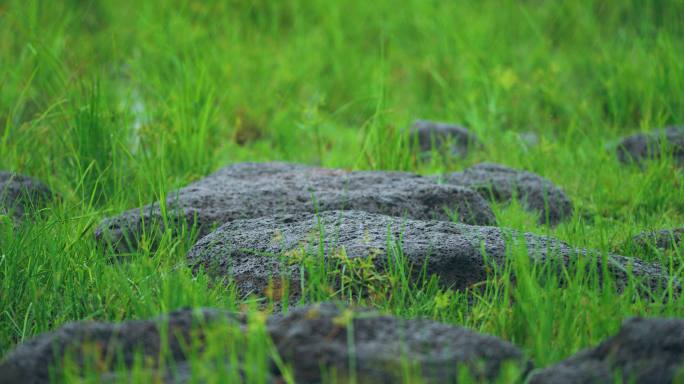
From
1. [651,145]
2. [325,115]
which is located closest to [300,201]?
[651,145]

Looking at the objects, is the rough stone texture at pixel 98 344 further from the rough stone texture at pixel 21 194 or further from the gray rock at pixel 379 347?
the rough stone texture at pixel 21 194

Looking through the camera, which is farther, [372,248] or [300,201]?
[300,201]

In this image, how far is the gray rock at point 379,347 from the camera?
5.55 feet

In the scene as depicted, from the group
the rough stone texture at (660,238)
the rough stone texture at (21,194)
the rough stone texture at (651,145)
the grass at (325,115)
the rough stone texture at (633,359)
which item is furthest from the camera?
the rough stone texture at (651,145)

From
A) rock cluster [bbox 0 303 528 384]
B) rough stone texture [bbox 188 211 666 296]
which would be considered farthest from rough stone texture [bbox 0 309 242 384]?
rough stone texture [bbox 188 211 666 296]

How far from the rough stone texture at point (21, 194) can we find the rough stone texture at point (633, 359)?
6.93ft


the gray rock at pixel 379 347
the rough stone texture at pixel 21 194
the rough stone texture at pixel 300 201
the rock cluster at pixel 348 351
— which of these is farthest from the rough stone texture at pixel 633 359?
the rough stone texture at pixel 21 194

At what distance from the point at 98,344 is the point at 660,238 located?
1.97m

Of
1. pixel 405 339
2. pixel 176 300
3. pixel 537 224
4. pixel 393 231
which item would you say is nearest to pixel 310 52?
pixel 537 224

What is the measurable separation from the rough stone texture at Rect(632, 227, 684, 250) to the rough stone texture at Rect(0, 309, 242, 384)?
1675 mm

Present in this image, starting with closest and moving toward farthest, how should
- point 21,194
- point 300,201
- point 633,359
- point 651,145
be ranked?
point 633,359, point 300,201, point 21,194, point 651,145

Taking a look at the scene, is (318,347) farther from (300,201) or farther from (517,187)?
(517,187)

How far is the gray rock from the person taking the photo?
1.69 m

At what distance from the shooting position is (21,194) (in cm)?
332
